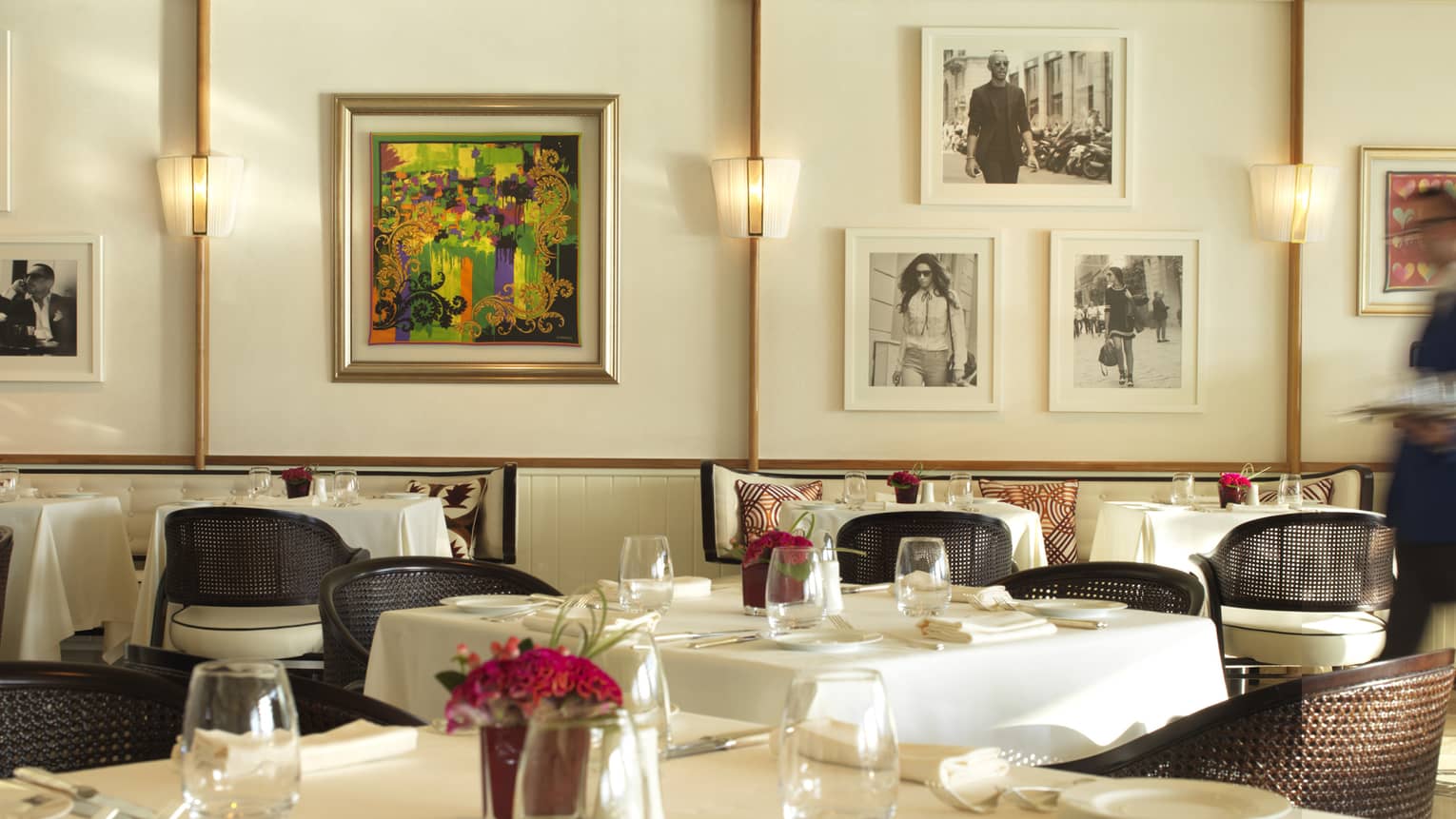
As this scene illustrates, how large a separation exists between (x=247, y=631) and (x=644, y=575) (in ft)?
9.39

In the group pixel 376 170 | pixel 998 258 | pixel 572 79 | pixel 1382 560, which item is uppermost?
pixel 572 79

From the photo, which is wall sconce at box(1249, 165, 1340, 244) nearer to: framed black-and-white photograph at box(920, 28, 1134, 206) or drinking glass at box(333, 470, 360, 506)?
framed black-and-white photograph at box(920, 28, 1134, 206)

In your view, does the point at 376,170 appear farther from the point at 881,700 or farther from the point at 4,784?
the point at 881,700

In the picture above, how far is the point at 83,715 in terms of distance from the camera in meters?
1.83

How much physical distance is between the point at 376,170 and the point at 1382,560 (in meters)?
4.99

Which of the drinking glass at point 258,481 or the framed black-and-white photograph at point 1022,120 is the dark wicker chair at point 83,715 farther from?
the framed black-and-white photograph at point 1022,120

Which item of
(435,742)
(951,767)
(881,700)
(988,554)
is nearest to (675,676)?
(435,742)

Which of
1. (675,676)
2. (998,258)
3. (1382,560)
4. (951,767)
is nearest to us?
(951,767)

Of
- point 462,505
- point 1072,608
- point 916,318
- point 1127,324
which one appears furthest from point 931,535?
point 1127,324

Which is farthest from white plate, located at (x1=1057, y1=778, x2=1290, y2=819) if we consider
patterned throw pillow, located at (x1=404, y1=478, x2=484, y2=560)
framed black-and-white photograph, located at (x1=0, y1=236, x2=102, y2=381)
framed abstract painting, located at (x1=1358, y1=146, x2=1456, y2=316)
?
framed black-and-white photograph, located at (x1=0, y1=236, x2=102, y2=381)

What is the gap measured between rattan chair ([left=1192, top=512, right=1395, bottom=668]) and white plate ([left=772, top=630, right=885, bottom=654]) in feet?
8.94

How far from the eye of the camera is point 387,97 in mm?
7066

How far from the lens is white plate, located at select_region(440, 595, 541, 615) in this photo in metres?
2.53

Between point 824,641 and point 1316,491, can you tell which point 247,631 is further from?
point 1316,491
